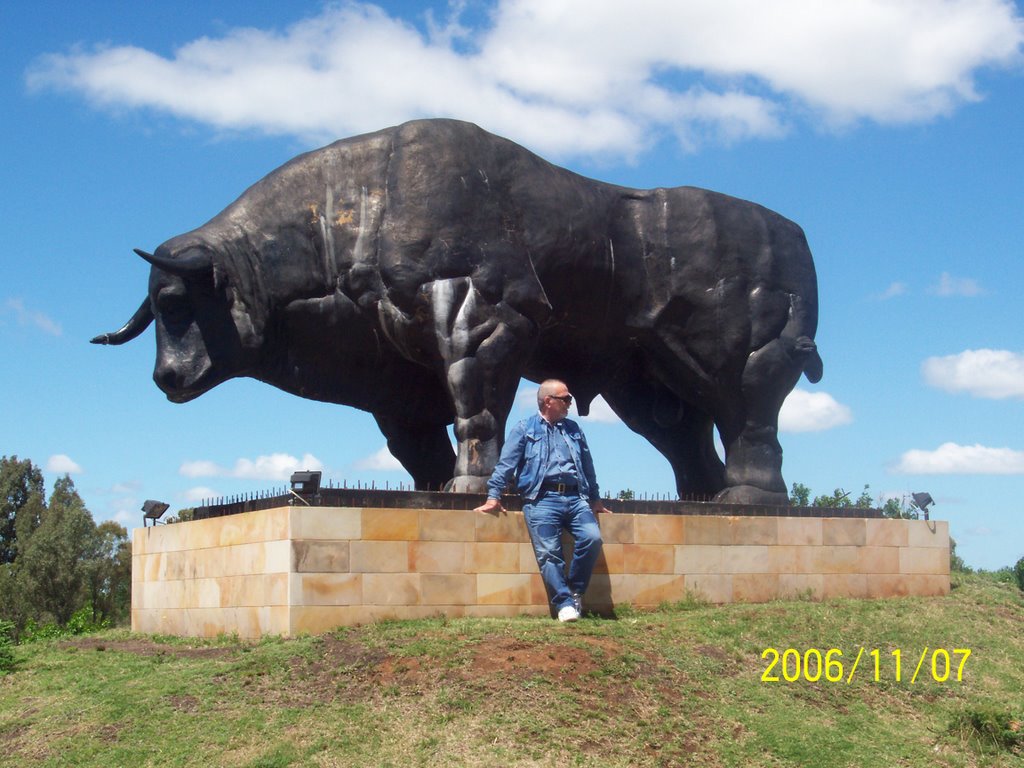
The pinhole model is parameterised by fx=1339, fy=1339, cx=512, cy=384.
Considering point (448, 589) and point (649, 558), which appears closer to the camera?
point (448, 589)

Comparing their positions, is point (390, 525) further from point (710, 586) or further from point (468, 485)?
point (710, 586)

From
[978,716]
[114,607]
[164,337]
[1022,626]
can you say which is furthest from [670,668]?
[114,607]

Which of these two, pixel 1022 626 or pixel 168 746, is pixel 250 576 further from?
pixel 1022 626

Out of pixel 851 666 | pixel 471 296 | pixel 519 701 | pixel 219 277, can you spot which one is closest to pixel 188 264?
pixel 219 277

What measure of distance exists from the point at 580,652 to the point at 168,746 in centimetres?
327

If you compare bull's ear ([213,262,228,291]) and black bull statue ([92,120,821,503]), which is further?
bull's ear ([213,262,228,291])

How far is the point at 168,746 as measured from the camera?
941 cm

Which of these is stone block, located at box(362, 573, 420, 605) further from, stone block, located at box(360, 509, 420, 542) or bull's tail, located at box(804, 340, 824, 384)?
bull's tail, located at box(804, 340, 824, 384)

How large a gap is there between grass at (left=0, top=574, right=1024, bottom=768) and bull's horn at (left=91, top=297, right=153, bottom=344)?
3.67 metres

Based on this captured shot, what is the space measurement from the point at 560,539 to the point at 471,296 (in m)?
2.83

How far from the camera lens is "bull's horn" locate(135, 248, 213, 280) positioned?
13.5 metres

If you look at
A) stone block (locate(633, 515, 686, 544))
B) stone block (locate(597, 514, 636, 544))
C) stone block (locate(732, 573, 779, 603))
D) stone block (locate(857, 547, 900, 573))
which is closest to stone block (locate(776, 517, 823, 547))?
stone block (locate(732, 573, 779, 603))

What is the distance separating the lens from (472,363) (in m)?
13.6

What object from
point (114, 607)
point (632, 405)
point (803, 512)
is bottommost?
point (114, 607)
